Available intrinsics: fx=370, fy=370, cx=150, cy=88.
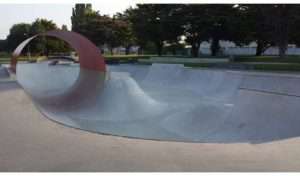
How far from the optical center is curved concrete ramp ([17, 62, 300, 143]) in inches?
387

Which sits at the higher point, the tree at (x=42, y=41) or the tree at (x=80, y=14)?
the tree at (x=80, y=14)

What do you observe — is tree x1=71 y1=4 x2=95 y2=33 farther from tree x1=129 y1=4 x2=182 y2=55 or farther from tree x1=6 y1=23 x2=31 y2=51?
tree x1=129 y1=4 x2=182 y2=55

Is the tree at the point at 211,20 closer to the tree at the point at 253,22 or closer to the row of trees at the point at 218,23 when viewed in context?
the row of trees at the point at 218,23

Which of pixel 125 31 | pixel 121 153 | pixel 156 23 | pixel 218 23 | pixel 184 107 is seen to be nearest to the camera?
pixel 121 153

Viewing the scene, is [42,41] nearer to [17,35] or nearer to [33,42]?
[33,42]

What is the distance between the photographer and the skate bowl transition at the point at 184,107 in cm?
986

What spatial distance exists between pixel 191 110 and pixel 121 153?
691 cm

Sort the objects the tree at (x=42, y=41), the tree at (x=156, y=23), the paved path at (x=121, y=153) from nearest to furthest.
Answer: the paved path at (x=121, y=153) → the tree at (x=156, y=23) → the tree at (x=42, y=41)

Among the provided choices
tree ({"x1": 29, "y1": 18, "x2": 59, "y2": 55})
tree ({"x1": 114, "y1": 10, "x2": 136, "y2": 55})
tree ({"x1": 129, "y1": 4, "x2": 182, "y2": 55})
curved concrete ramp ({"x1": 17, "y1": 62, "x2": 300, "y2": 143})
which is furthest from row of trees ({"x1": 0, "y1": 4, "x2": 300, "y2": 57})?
tree ({"x1": 29, "y1": 18, "x2": 59, "y2": 55})

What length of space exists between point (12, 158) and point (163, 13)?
32.0 m

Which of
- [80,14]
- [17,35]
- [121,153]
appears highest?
[80,14]

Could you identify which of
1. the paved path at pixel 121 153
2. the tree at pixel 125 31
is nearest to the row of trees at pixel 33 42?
the tree at pixel 125 31

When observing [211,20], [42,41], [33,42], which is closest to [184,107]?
[211,20]

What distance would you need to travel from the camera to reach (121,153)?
19.9 feet
